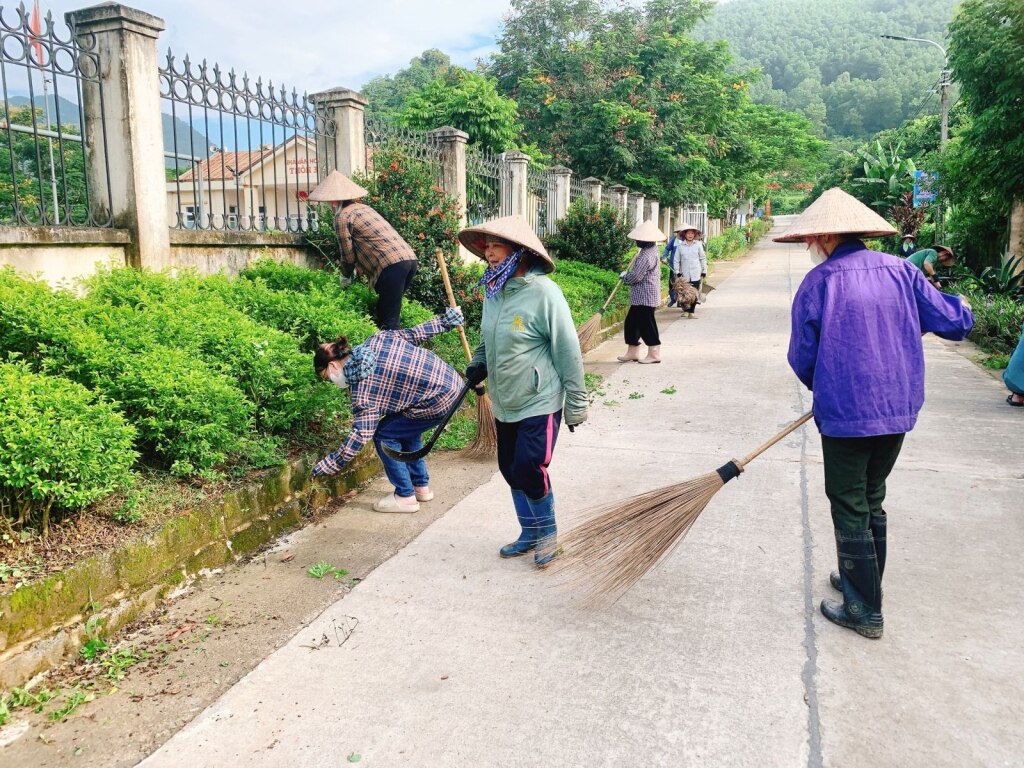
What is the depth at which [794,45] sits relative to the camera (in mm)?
114062

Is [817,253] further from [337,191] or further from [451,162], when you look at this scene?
[451,162]

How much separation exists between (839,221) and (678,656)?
1.72 metres

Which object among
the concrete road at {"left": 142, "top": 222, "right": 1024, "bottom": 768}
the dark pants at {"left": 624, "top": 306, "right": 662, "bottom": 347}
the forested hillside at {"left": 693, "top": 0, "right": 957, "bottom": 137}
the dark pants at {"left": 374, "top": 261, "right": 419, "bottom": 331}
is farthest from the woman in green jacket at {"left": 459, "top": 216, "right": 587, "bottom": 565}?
the forested hillside at {"left": 693, "top": 0, "right": 957, "bottom": 137}

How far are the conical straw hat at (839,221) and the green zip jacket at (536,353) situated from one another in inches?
38.7

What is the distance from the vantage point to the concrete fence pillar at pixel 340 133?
7.58 meters

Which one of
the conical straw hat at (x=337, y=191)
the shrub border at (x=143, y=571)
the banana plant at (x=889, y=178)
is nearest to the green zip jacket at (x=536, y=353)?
the shrub border at (x=143, y=571)

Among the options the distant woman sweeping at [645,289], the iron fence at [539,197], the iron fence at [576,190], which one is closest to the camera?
the distant woman sweeping at [645,289]

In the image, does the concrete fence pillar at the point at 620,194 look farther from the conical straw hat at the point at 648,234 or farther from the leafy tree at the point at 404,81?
the leafy tree at the point at 404,81

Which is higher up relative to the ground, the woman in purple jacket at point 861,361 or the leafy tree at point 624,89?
the leafy tree at point 624,89

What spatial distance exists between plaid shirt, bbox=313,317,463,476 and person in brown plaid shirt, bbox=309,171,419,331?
1.96 meters

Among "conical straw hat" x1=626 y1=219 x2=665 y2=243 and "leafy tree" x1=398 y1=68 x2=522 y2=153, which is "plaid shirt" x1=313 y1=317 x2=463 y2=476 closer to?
"conical straw hat" x1=626 y1=219 x2=665 y2=243

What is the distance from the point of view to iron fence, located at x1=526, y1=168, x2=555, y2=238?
13.4 metres

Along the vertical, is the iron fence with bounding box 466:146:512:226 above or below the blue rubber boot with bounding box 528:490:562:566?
above

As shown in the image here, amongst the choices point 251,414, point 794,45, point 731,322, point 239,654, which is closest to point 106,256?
point 251,414
